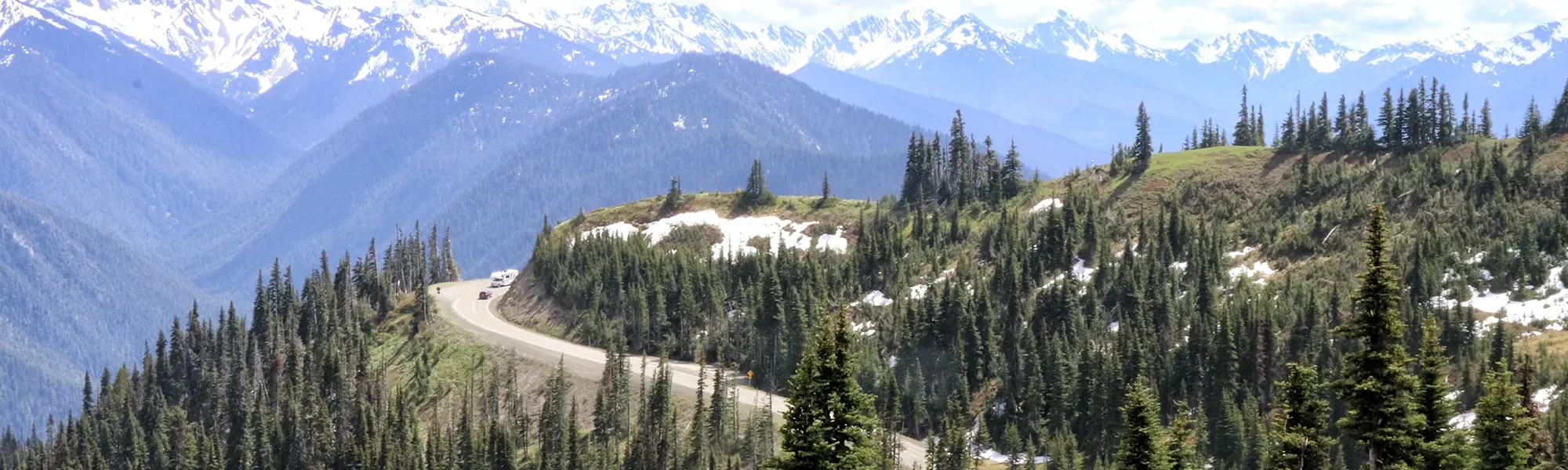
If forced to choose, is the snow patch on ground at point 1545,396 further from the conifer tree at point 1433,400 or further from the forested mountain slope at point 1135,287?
the conifer tree at point 1433,400

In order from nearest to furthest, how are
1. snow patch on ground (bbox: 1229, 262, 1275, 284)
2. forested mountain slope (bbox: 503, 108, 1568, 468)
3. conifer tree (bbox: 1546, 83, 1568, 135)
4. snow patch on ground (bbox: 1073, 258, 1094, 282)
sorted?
forested mountain slope (bbox: 503, 108, 1568, 468) → snow patch on ground (bbox: 1229, 262, 1275, 284) → snow patch on ground (bbox: 1073, 258, 1094, 282) → conifer tree (bbox: 1546, 83, 1568, 135)

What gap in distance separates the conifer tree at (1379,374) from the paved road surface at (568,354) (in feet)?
232

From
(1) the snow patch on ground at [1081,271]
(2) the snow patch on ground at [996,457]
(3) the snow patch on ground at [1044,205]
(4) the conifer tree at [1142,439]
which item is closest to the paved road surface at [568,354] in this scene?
(2) the snow patch on ground at [996,457]

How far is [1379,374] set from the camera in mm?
38312

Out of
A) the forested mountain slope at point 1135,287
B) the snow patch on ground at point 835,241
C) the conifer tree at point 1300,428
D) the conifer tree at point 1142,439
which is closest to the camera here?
the conifer tree at point 1300,428

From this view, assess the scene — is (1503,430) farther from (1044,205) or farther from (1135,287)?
(1044,205)

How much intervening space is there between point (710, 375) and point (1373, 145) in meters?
94.5

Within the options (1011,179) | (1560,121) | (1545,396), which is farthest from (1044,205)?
(1545,396)

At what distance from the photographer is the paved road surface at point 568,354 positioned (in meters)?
127

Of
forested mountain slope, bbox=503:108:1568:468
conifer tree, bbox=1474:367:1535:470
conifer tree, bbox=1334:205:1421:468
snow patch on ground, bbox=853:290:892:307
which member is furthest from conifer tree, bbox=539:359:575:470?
conifer tree, bbox=1334:205:1421:468

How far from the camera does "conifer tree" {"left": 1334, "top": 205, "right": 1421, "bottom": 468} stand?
124 feet

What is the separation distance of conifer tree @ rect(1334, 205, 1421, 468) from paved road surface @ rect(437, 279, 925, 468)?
70.9 meters

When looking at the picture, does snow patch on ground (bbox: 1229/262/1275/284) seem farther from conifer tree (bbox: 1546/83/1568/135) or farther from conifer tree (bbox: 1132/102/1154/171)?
conifer tree (bbox: 1546/83/1568/135)

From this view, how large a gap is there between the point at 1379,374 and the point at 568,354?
125401 millimetres
